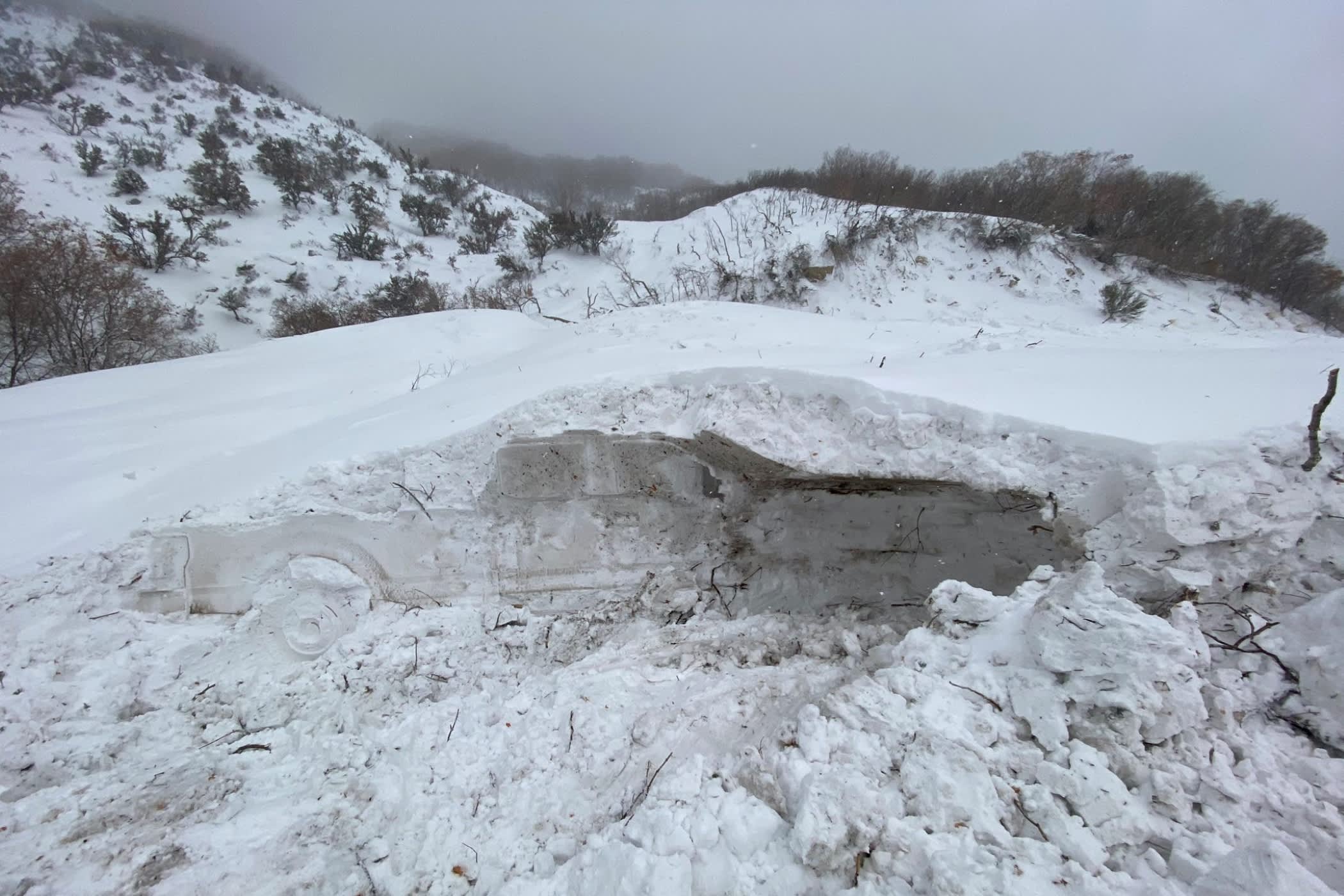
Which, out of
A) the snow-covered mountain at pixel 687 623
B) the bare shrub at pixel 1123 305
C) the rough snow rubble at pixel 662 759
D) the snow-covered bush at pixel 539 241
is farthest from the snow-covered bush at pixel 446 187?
the bare shrub at pixel 1123 305

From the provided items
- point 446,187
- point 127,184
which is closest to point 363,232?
point 446,187

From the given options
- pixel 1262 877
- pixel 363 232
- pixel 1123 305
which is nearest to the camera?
pixel 1262 877

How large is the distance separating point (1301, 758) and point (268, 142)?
76.9 ft

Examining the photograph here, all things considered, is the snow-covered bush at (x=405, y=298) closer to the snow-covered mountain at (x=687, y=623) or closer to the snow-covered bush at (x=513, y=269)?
the snow-covered bush at (x=513, y=269)

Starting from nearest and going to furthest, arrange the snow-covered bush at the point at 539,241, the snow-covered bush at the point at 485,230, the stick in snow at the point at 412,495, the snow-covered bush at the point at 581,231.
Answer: the stick in snow at the point at 412,495, the snow-covered bush at the point at 539,241, the snow-covered bush at the point at 581,231, the snow-covered bush at the point at 485,230

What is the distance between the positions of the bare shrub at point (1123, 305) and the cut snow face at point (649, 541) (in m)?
10.9

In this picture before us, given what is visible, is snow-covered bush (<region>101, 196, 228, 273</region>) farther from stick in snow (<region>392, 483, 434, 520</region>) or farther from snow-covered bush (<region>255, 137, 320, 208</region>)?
stick in snow (<region>392, 483, 434, 520</region>)

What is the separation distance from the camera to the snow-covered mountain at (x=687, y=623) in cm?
194

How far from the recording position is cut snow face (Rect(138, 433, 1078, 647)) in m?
3.47

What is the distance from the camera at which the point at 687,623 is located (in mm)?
3580

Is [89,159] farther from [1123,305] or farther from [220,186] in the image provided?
[1123,305]

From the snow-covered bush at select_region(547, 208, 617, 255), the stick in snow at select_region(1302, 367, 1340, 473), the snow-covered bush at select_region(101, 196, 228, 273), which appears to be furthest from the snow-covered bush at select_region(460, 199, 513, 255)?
the stick in snow at select_region(1302, 367, 1340, 473)

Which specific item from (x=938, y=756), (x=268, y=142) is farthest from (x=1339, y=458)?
(x=268, y=142)

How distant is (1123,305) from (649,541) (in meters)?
13.0
